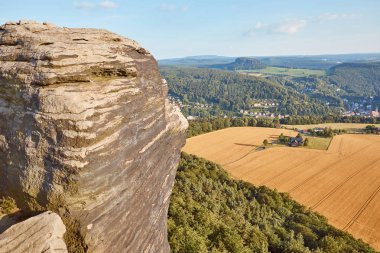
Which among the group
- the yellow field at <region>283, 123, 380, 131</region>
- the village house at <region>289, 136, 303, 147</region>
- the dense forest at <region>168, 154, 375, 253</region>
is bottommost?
the yellow field at <region>283, 123, 380, 131</region>

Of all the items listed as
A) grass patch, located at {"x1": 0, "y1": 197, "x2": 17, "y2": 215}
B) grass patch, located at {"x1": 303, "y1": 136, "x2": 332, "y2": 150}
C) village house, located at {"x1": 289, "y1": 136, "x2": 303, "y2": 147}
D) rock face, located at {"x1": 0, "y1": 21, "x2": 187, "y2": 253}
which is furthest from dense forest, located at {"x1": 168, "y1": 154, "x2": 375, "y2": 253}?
grass patch, located at {"x1": 303, "y1": 136, "x2": 332, "y2": 150}

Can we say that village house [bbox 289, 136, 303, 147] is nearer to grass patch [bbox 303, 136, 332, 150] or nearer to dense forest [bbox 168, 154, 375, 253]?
grass patch [bbox 303, 136, 332, 150]

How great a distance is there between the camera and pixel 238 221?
121 ft

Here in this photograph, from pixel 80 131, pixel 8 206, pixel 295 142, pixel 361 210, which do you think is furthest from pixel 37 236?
pixel 295 142

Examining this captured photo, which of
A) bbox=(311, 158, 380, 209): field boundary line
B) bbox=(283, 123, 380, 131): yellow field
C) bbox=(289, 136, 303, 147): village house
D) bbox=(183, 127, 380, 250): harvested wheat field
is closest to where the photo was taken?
bbox=(183, 127, 380, 250): harvested wheat field

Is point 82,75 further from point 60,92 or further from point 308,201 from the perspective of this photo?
point 308,201

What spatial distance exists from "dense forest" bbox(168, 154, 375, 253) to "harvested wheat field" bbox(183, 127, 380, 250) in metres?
6.04

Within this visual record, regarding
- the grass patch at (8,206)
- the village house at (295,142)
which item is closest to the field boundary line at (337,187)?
the village house at (295,142)

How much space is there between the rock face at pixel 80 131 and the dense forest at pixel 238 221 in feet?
42.5

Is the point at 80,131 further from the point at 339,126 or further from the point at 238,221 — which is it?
the point at 339,126

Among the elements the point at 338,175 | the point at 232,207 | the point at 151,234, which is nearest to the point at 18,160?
the point at 151,234

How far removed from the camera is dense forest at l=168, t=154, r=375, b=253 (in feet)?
88.4

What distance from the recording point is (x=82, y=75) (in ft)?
36.0

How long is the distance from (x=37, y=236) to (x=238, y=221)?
3011 cm
